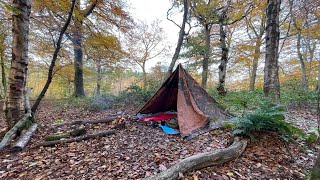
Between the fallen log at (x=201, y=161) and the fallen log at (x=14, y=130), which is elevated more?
the fallen log at (x=14, y=130)

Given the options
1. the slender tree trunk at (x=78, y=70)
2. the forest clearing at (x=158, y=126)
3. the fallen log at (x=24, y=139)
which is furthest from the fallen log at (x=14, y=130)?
the slender tree trunk at (x=78, y=70)

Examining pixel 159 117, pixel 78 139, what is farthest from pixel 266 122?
pixel 78 139

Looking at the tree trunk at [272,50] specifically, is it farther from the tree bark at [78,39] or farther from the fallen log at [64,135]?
the tree bark at [78,39]

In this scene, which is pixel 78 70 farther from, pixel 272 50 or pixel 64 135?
pixel 272 50

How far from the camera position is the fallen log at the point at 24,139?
8.03ft

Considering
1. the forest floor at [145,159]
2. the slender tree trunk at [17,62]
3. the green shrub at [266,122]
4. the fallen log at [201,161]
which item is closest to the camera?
the fallen log at [201,161]

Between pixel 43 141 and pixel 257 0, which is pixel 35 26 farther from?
pixel 257 0

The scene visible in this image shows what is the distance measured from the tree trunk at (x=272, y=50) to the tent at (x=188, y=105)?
111 cm

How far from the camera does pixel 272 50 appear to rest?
326cm

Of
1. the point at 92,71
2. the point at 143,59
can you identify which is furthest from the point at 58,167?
the point at 143,59

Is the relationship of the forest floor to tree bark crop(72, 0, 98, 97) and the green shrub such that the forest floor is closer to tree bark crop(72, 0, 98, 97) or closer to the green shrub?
the green shrub

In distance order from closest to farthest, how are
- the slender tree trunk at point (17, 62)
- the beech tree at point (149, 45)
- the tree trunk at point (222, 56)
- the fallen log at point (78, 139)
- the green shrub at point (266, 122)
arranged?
the green shrub at point (266, 122), the fallen log at point (78, 139), the slender tree trunk at point (17, 62), the tree trunk at point (222, 56), the beech tree at point (149, 45)

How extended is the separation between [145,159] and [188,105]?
1.75m

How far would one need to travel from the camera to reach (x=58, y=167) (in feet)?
6.63
